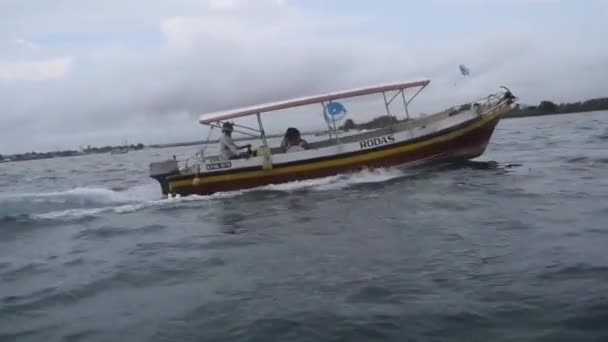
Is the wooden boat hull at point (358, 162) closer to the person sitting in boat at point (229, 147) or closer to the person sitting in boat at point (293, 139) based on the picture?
the person sitting in boat at point (229, 147)

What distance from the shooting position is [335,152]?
1705cm

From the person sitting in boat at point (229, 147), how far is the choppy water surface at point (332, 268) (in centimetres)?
297

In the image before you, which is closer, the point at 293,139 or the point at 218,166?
the point at 218,166

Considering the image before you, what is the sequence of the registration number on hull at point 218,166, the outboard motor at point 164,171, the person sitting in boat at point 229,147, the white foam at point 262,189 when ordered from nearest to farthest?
the white foam at point 262,189, the registration number on hull at point 218,166, the person sitting in boat at point 229,147, the outboard motor at point 164,171

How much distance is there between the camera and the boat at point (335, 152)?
55.6ft

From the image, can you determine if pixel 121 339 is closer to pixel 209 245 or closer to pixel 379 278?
pixel 379 278

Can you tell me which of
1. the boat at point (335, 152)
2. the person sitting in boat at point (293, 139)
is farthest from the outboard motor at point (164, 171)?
the person sitting in boat at point (293, 139)

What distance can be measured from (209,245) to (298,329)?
16.0 ft

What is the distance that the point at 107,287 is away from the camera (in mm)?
7891

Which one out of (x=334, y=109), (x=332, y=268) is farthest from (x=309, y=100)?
(x=332, y=268)

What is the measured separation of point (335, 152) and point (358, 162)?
2.54 ft

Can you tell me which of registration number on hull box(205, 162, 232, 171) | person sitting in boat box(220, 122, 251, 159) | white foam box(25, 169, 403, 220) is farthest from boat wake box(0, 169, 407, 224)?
person sitting in boat box(220, 122, 251, 159)

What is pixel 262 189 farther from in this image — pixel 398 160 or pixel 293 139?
pixel 398 160

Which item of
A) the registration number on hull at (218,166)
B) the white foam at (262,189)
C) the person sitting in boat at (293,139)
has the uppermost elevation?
the person sitting in boat at (293,139)
